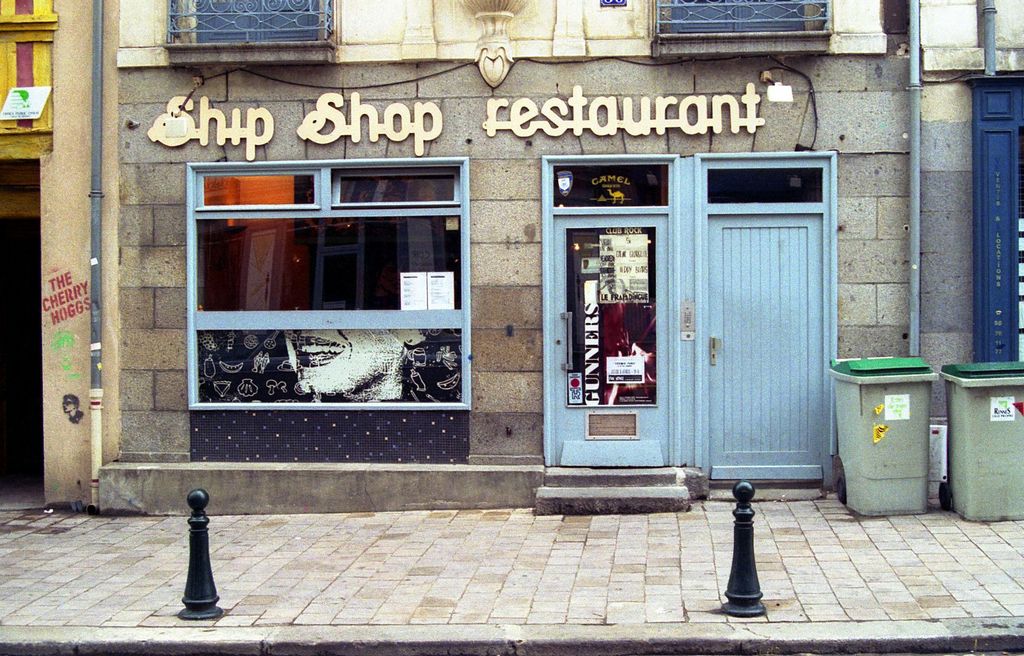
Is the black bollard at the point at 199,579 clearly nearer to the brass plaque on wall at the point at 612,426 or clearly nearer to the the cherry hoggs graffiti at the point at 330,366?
the the cherry hoggs graffiti at the point at 330,366

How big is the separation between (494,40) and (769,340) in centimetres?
347

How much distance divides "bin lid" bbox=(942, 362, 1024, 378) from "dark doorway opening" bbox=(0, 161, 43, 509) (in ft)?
29.7

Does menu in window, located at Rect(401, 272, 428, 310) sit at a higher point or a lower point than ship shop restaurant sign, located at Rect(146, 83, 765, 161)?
lower

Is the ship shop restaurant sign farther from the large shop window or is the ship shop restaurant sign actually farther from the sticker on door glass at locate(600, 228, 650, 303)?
the sticker on door glass at locate(600, 228, 650, 303)

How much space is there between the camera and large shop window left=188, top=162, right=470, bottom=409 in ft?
33.4

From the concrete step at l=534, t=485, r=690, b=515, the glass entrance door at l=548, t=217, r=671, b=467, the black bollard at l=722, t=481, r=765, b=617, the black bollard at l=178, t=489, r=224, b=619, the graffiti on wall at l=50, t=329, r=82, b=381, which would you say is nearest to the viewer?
the black bollard at l=722, t=481, r=765, b=617

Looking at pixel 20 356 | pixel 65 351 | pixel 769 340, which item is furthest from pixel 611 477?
pixel 20 356

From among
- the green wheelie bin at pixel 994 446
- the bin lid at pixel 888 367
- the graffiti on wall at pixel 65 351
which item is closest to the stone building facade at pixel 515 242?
the graffiti on wall at pixel 65 351

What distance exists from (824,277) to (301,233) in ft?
14.9

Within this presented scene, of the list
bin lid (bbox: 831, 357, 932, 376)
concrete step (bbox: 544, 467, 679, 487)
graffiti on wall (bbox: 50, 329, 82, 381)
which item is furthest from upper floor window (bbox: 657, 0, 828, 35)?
graffiti on wall (bbox: 50, 329, 82, 381)

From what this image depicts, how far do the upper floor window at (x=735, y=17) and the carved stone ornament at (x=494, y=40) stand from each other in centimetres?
126

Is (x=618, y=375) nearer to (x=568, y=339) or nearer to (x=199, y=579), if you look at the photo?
(x=568, y=339)

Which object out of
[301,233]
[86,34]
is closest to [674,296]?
[301,233]

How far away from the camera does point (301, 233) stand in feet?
33.8
